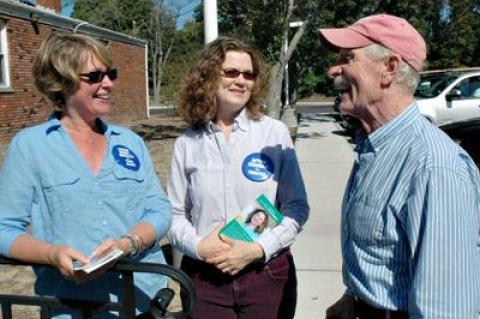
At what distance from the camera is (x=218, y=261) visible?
7.70 ft

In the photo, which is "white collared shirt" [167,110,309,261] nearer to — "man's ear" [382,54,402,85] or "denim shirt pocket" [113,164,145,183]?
"denim shirt pocket" [113,164,145,183]

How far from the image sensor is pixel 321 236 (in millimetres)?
5867

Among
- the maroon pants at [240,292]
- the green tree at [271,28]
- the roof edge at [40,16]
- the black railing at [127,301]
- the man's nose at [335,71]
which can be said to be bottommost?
the maroon pants at [240,292]

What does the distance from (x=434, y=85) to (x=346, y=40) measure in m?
13.4

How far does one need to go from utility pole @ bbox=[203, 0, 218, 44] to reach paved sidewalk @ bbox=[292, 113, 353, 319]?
219 centimetres

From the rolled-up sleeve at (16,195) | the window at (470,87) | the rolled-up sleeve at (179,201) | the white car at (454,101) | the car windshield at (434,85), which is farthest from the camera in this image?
the car windshield at (434,85)

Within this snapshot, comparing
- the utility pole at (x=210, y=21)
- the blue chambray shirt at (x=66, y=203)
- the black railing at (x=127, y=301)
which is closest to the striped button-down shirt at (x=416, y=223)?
the black railing at (x=127, y=301)

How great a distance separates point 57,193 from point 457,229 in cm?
131

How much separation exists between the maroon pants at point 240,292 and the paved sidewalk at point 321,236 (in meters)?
1.75

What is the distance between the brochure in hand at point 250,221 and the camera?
2.36 meters

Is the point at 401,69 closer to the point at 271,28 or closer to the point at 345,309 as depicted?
the point at 345,309

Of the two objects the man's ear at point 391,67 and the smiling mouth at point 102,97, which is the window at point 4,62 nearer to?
the smiling mouth at point 102,97

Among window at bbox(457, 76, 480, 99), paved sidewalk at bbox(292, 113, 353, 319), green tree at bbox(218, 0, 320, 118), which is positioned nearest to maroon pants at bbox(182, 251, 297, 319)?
paved sidewalk at bbox(292, 113, 353, 319)

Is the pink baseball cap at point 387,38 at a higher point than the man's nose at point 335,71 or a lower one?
higher
